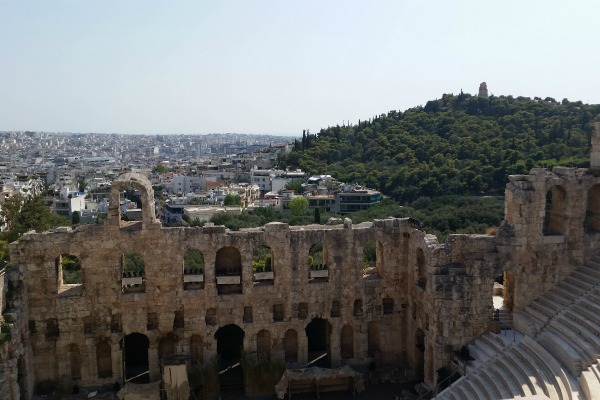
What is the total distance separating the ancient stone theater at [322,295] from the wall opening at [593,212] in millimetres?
64

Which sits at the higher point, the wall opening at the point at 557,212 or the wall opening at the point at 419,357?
the wall opening at the point at 557,212

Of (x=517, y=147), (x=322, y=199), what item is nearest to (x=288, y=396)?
(x=517, y=147)

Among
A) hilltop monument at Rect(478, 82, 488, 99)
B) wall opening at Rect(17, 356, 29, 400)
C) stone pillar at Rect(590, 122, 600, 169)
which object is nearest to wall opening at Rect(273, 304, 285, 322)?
wall opening at Rect(17, 356, 29, 400)

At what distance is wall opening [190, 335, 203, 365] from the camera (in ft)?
84.1

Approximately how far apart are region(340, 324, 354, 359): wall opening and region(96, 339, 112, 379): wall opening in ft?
34.8

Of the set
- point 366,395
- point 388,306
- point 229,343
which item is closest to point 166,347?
point 229,343

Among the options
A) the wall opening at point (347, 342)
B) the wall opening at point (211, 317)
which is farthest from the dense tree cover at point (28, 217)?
the wall opening at point (347, 342)

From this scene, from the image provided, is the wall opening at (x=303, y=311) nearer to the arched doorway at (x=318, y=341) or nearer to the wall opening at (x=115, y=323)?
the arched doorway at (x=318, y=341)

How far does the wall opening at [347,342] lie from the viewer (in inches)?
1070

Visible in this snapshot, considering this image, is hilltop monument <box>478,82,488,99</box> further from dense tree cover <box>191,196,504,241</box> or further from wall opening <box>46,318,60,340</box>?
wall opening <box>46,318,60,340</box>

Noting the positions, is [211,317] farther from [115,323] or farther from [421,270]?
[421,270]

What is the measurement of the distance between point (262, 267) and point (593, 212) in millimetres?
17064

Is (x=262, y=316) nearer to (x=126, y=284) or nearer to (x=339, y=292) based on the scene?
(x=339, y=292)

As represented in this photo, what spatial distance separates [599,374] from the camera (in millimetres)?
17562
